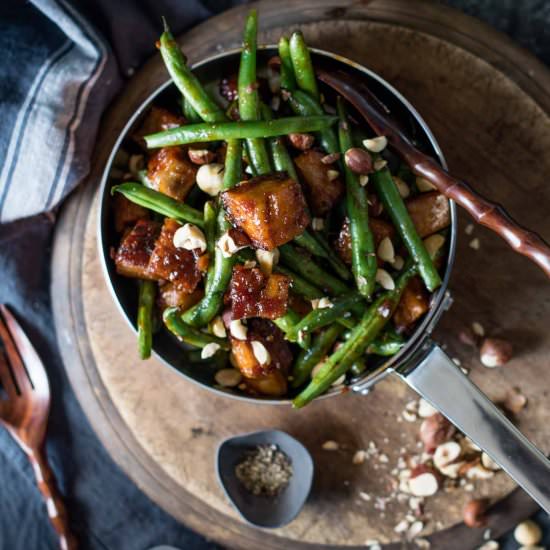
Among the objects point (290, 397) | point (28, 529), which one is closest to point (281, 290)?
point (290, 397)

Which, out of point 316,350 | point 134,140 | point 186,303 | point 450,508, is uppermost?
point 134,140

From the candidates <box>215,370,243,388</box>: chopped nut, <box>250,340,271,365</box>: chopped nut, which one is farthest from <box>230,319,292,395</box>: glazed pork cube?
<box>215,370,243,388</box>: chopped nut

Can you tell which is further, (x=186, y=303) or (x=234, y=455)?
(x=234, y=455)

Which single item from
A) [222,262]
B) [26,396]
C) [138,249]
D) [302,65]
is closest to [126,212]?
[138,249]

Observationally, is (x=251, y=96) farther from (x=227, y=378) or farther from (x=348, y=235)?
(x=227, y=378)

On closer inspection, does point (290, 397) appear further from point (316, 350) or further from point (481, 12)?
point (481, 12)

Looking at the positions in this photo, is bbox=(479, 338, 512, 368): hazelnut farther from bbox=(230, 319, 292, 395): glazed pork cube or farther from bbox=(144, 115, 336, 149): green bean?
bbox=(144, 115, 336, 149): green bean
